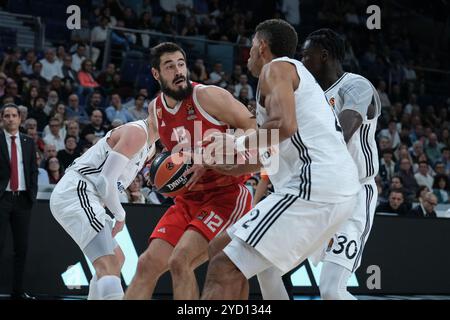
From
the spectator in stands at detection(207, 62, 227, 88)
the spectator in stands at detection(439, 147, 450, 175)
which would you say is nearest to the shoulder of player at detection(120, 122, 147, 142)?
the spectator in stands at detection(207, 62, 227, 88)

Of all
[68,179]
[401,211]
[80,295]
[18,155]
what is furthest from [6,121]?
[401,211]

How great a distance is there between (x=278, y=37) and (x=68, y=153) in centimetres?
620

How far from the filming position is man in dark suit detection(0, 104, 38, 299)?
7.88 m

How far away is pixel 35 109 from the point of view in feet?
36.8

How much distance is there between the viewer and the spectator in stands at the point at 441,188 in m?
13.1

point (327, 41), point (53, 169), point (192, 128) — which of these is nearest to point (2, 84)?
point (53, 169)

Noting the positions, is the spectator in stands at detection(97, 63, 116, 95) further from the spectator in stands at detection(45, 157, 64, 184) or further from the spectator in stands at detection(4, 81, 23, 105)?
the spectator in stands at detection(45, 157, 64, 184)

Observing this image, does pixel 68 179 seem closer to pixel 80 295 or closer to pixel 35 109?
pixel 80 295

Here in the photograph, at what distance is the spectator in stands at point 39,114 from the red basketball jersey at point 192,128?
6.18 meters

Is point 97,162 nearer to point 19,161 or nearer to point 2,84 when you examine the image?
point 19,161

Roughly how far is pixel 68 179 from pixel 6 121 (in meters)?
2.64

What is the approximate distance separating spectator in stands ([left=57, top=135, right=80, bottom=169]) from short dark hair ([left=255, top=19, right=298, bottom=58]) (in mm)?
6086

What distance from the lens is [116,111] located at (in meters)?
11.9

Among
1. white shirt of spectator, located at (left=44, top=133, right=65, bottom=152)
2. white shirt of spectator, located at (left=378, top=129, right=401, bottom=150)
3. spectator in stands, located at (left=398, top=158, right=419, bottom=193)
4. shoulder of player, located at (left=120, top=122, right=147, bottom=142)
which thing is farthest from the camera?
white shirt of spectator, located at (left=378, top=129, right=401, bottom=150)
